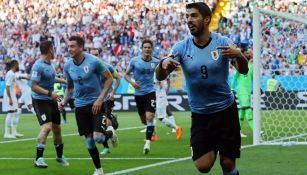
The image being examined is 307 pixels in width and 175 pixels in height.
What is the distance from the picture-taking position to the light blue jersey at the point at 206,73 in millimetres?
8234

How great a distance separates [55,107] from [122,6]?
1178 inches

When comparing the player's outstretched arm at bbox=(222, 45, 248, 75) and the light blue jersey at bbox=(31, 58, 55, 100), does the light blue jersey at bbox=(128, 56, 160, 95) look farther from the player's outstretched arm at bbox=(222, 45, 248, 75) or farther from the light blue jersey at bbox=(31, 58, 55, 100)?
the player's outstretched arm at bbox=(222, 45, 248, 75)

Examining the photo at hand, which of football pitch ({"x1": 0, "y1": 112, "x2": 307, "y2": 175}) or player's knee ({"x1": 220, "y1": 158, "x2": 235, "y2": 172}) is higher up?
player's knee ({"x1": 220, "y1": 158, "x2": 235, "y2": 172})

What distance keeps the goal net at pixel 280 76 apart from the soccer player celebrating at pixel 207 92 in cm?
789

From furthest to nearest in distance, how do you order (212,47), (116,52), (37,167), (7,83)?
(116,52) → (7,83) → (37,167) → (212,47)

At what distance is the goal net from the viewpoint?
1684 cm

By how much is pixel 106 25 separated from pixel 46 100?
94.7 feet

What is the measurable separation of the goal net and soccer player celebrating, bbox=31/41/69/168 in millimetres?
4954

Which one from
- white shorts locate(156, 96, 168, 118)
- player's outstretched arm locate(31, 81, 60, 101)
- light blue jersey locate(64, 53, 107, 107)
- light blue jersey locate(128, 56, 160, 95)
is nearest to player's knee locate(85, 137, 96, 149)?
light blue jersey locate(64, 53, 107, 107)

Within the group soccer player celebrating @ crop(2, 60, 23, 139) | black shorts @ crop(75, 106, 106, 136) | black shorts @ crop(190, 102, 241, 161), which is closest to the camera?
black shorts @ crop(190, 102, 241, 161)

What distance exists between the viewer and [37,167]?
13312mm

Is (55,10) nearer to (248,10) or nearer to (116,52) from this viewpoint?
(116,52)

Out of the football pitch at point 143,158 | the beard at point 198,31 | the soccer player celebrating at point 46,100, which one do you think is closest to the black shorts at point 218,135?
the beard at point 198,31

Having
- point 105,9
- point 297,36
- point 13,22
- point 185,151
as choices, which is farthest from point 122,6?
point 185,151
